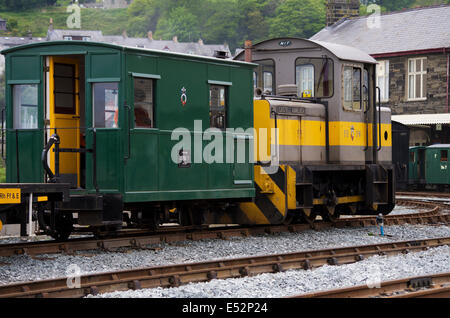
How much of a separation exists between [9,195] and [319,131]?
737 centimetres

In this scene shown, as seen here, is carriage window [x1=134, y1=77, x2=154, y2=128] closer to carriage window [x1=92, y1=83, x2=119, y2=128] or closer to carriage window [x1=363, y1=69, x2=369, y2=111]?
carriage window [x1=92, y1=83, x2=119, y2=128]

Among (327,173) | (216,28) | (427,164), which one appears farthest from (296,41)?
(216,28)

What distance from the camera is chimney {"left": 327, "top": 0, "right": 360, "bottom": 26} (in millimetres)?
46281

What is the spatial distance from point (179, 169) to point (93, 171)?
5.01 ft

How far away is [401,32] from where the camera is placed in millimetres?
39125

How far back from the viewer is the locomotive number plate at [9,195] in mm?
9016

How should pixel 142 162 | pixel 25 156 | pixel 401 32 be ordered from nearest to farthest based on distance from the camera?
1. pixel 142 162
2. pixel 25 156
3. pixel 401 32

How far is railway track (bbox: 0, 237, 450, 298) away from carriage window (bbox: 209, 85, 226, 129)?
300 centimetres

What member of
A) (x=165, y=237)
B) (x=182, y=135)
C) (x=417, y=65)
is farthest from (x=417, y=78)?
(x=165, y=237)

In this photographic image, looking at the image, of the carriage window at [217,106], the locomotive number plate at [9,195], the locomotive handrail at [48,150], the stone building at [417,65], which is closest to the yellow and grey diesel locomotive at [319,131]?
the carriage window at [217,106]

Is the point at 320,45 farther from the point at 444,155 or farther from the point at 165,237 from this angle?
the point at 444,155

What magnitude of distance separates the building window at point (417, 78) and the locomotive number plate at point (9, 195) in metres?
30.8

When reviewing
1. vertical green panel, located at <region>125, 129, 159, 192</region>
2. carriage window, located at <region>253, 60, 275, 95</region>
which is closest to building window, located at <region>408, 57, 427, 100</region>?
carriage window, located at <region>253, 60, 275, 95</region>

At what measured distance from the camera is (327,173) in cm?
1491
